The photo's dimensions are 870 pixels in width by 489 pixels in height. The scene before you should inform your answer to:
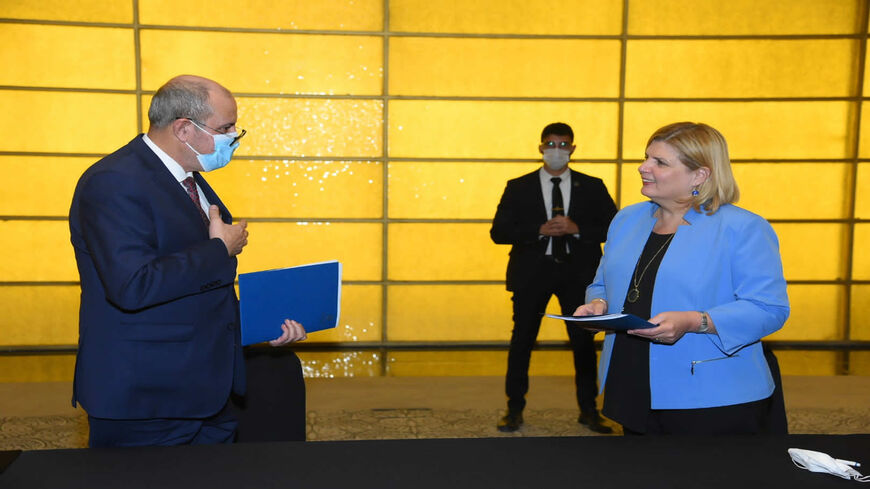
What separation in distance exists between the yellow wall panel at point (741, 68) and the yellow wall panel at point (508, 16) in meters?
0.32

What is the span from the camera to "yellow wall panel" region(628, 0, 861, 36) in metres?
5.56

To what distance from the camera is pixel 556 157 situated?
385 cm

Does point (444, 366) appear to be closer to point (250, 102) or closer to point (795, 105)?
point (250, 102)

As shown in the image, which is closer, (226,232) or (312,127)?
(226,232)

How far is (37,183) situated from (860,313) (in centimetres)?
622

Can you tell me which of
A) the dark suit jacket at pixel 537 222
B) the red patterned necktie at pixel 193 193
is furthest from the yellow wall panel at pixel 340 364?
the red patterned necktie at pixel 193 193

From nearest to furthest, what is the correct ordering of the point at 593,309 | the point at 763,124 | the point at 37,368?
the point at 593,309, the point at 37,368, the point at 763,124

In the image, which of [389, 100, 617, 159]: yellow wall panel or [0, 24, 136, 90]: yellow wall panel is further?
[389, 100, 617, 159]: yellow wall panel

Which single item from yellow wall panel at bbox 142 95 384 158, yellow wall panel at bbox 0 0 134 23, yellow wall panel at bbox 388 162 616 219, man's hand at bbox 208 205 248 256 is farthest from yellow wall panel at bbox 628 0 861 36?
man's hand at bbox 208 205 248 256

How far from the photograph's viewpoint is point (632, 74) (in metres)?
5.63

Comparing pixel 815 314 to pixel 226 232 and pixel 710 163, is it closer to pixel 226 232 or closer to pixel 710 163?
pixel 710 163

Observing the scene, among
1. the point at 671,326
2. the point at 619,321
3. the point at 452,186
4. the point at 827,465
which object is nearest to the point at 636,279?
the point at 671,326

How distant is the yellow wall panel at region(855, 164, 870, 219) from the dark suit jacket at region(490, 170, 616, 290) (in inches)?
116

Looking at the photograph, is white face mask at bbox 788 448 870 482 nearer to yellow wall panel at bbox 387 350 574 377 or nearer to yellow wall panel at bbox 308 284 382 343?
yellow wall panel at bbox 387 350 574 377
